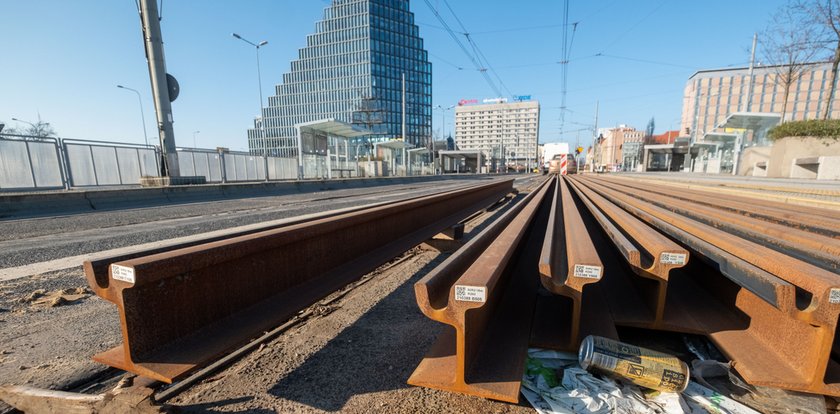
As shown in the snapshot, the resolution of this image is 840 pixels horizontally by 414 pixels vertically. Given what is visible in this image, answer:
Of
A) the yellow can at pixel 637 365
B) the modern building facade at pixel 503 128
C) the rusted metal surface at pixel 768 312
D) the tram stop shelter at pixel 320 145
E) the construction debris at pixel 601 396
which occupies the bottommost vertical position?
the construction debris at pixel 601 396

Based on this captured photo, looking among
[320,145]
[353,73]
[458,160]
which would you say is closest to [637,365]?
[320,145]

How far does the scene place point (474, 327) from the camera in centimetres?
151

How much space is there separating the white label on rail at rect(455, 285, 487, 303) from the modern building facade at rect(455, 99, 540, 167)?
258ft

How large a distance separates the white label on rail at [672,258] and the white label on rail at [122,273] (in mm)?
2297

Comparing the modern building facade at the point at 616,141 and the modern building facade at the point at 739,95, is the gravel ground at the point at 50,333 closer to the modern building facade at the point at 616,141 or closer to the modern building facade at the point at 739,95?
the modern building facade at the point at 739,95

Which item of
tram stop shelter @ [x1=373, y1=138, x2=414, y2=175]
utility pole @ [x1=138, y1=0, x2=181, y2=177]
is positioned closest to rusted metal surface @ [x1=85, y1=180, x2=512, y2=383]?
utility pole @ [x1=138, y1=0, x2=181, y2=177]

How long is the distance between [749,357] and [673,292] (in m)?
0.64

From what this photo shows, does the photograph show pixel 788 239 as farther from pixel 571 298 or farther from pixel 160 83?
pixel 160 83

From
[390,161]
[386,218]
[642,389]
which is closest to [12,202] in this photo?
[386,218]

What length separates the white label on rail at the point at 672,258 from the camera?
1.60 meters

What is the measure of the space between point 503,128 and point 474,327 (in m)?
101

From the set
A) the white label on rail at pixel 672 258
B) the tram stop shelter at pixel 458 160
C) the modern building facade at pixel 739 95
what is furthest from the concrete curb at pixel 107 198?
the modern building facade at pixel 739 95

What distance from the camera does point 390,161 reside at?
1529 inches

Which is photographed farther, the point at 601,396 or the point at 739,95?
the point at 739,95
